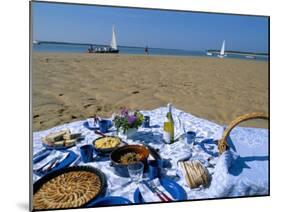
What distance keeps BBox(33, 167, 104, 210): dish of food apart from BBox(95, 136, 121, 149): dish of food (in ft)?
0.45

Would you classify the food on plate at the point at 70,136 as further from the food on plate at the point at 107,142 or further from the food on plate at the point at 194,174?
A: the food on plate at the point at 194,174

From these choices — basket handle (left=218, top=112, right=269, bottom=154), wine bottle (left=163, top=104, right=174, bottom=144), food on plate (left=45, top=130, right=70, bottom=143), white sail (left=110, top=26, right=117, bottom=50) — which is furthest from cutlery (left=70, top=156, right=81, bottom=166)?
basket handle (left=218, top=112, right=269, bottom=154)

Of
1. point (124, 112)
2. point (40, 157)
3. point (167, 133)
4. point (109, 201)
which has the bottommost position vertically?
point (109, 201)

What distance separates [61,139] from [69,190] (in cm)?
25

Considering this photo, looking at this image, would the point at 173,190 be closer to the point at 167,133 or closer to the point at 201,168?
the point at 201,168

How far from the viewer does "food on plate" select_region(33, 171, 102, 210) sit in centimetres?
142

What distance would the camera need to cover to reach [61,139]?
1.47m

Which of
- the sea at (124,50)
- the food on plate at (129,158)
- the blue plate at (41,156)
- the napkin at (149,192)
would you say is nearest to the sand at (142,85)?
the sea at (124,50)

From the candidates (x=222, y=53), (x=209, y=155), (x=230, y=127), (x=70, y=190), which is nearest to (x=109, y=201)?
(x=70, y=190)

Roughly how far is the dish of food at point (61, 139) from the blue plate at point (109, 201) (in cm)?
30

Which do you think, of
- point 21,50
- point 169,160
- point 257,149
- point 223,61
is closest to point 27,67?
point 21,50

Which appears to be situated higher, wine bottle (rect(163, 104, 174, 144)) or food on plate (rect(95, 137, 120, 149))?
wine bottle (rect(163, 104, 174, 144))

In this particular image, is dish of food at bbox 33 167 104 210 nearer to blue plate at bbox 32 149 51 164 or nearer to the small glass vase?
blue plate at bbox 32 149 51 164
